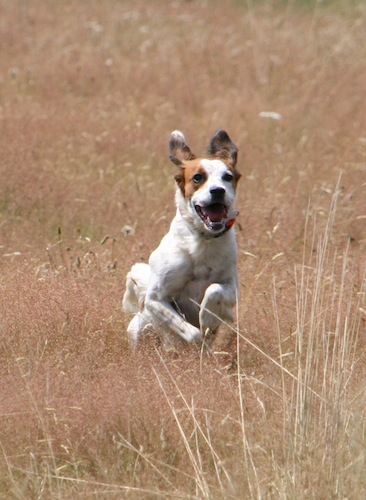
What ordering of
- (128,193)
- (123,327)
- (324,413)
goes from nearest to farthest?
(324,413), (123,327), (128,193)

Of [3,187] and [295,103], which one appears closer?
[3,187]

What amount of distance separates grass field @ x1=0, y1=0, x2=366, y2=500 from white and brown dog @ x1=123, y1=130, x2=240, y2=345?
0.18m

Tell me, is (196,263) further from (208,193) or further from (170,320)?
(208,193)

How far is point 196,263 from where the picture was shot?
7.28 metres

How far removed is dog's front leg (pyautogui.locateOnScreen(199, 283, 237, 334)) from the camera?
6.99 metres

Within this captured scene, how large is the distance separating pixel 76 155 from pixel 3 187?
4.41 feet

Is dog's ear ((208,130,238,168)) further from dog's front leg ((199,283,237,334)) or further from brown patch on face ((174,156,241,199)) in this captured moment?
dog's front leg ((199,283,237,334))

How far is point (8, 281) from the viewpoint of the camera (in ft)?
25.4

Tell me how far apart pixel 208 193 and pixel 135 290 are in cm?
105

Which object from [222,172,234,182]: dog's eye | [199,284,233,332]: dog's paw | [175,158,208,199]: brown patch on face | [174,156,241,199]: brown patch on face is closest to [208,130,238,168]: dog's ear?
[174,156,241,199]: brown patch on face

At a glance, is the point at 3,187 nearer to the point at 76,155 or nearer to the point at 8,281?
the point at 76,155

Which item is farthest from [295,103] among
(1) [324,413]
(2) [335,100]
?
(1) [324,413]

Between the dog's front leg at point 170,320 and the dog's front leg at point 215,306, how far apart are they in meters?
0.07

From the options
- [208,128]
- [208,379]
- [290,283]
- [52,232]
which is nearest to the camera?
[208,379]
